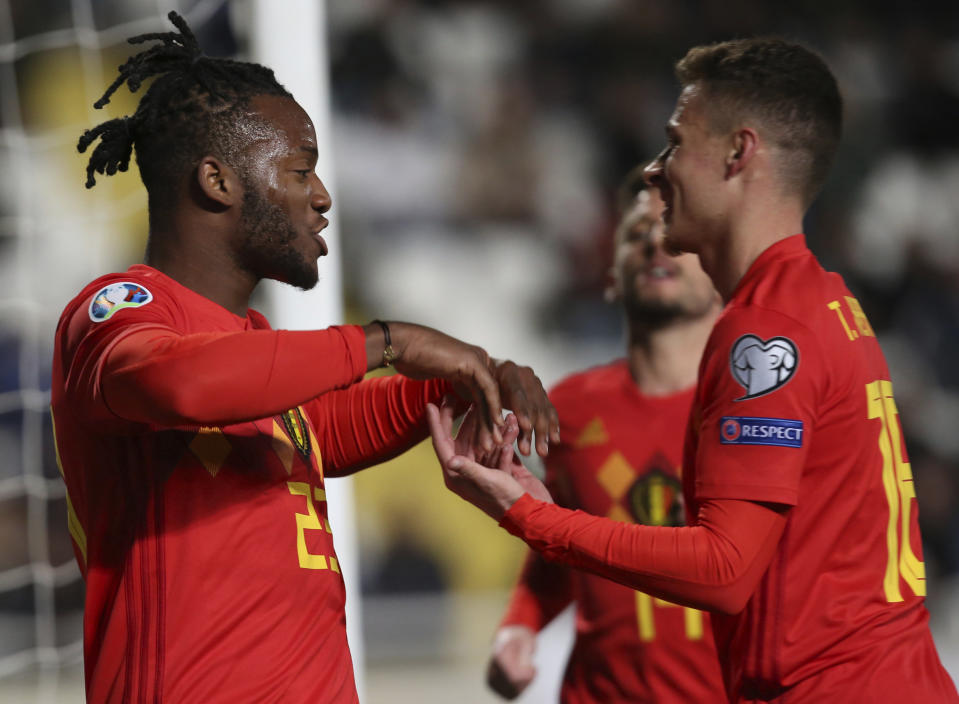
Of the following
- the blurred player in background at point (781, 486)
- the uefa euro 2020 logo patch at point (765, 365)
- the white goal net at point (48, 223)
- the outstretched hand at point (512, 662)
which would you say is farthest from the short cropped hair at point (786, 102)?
the white goal net at point (48, 223)

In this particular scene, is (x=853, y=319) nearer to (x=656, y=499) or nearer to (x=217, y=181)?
(x=656, y=499)

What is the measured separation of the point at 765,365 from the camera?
1.66 m

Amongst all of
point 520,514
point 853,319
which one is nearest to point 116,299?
point 520,514

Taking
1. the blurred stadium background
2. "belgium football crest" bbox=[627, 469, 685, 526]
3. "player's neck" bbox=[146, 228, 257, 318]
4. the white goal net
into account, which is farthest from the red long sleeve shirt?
the blurred stadium background

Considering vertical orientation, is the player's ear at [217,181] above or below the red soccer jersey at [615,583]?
above

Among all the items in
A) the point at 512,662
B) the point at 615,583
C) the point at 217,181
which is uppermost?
the point at 217,181

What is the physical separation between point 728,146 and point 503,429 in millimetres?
627

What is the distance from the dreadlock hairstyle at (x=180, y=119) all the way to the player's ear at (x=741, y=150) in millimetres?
759

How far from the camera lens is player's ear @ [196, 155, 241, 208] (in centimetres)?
172

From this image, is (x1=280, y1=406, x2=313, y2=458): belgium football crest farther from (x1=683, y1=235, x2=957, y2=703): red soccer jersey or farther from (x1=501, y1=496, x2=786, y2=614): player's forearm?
(x1=683, y1=235, x2=957, y2=703): red soccer jersey

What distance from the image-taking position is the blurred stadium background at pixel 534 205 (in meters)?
6.24

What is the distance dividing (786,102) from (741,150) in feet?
0.36

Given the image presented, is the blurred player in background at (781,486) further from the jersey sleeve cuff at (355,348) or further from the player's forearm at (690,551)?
the jersey sleeve cuff at (355,348)

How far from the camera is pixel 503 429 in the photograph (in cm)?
180
